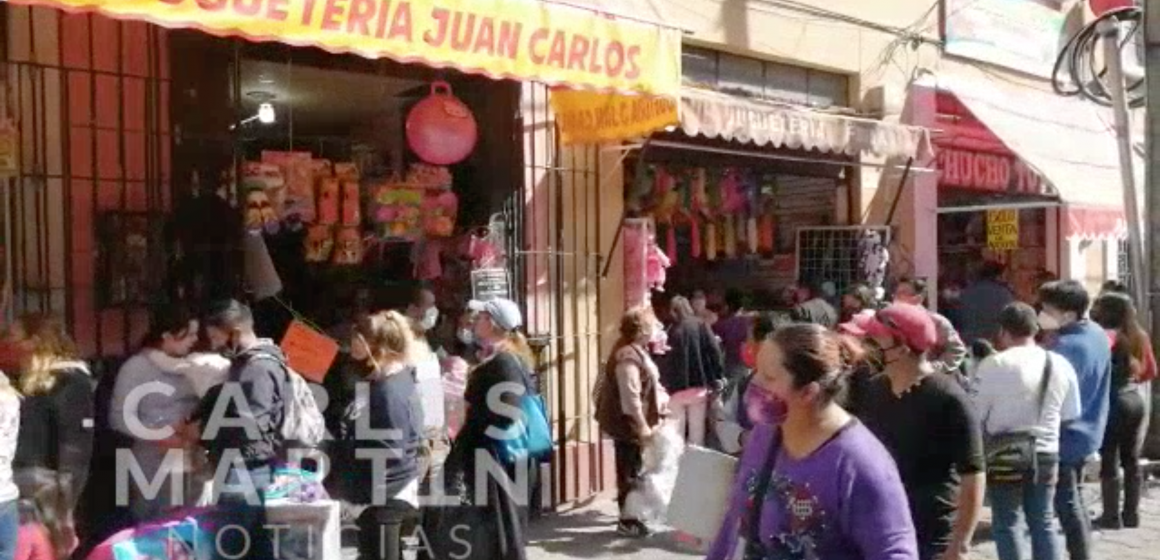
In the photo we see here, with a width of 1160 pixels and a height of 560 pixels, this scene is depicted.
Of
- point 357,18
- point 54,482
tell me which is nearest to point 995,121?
point 357,18

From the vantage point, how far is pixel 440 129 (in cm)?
836

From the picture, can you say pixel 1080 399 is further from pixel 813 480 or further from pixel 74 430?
pixel 74 430

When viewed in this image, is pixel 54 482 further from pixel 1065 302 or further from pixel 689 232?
pixel 689 232

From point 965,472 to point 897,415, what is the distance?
1.03 ft

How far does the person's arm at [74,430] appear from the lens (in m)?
5.90

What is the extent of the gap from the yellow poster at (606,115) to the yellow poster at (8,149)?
338 cm

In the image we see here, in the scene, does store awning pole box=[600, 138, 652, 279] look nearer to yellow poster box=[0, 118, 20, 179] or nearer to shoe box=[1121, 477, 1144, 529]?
shoe box=[1121, 477, 1144, 529]

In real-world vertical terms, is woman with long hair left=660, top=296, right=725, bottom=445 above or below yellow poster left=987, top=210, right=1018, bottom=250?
below

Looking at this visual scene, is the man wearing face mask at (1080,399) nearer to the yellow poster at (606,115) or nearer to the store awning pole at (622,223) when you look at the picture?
the yellow poster at (606,115)

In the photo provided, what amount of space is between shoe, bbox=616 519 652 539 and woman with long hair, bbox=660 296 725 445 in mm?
868

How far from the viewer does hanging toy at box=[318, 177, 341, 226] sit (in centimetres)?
846

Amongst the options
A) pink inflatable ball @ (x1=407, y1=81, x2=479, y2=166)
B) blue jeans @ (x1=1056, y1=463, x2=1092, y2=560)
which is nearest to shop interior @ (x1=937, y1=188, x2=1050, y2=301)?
blue jeans @ (x1=1056, y1=463, x2=1092, y2=560)

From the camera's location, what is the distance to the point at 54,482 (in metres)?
5.86

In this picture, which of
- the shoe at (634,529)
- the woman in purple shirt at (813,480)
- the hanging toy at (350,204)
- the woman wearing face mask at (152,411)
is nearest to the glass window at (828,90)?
the shoe at (634,529)
